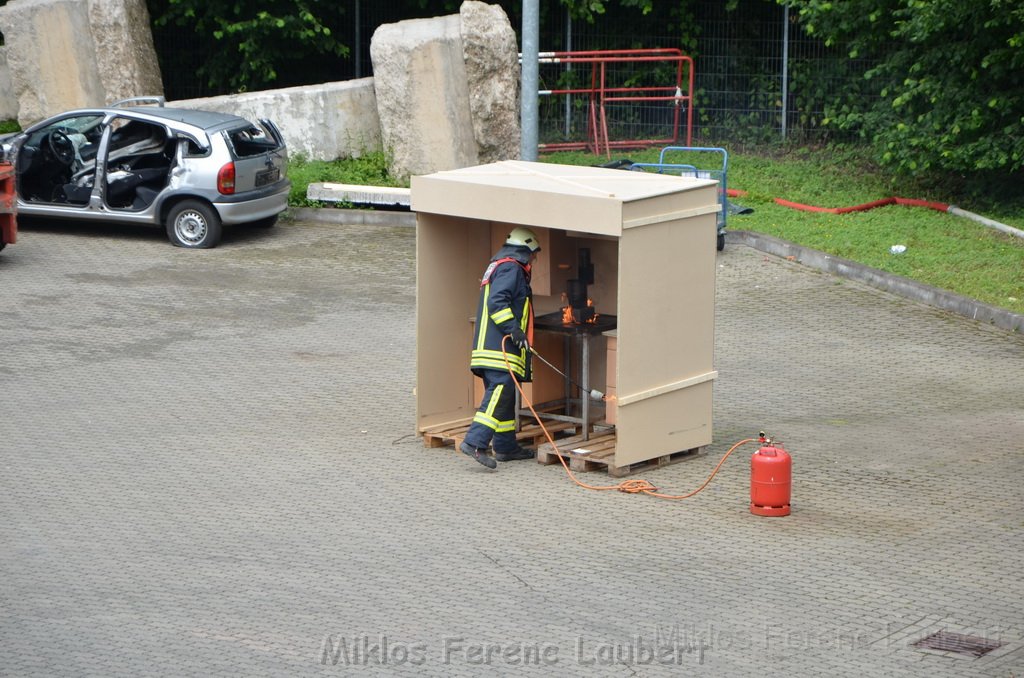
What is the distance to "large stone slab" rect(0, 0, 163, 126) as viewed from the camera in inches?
803

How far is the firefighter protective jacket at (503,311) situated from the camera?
31.2ft

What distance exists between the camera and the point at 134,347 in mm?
Answer: 12688

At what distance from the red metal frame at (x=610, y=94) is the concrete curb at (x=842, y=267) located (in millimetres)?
4799

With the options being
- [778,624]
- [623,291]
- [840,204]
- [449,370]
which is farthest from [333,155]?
[778,624]

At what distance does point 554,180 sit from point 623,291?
1.04m

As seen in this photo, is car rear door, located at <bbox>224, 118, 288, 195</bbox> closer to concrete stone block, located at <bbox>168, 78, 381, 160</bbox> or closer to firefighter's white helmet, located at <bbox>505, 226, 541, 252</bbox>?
concrete stone block, located at <bbox>168, 78, 381, 160</bbox>

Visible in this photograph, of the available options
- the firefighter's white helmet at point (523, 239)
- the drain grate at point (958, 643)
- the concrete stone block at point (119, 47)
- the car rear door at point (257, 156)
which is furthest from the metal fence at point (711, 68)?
the drain grate at point (958, 643)

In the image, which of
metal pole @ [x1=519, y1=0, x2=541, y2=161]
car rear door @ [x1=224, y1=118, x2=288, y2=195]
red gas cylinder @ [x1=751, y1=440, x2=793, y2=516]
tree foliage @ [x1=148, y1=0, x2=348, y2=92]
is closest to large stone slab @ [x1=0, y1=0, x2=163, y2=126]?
tree foliage @ [x1=148, y1=0, x2=348, y2=92]

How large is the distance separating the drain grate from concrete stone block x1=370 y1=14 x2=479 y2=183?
517 inches

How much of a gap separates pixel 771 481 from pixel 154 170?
1019 cm

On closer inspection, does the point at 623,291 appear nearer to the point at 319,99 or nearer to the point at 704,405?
the point at 704,405

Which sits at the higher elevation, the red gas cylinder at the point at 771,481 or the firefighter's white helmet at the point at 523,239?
the firefighter's white helmet at the point at 523,239

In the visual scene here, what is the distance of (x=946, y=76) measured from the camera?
1833 cm

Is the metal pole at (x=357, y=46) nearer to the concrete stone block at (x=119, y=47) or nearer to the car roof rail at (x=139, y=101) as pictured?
the concrete stone block at (x=119, y=47)
